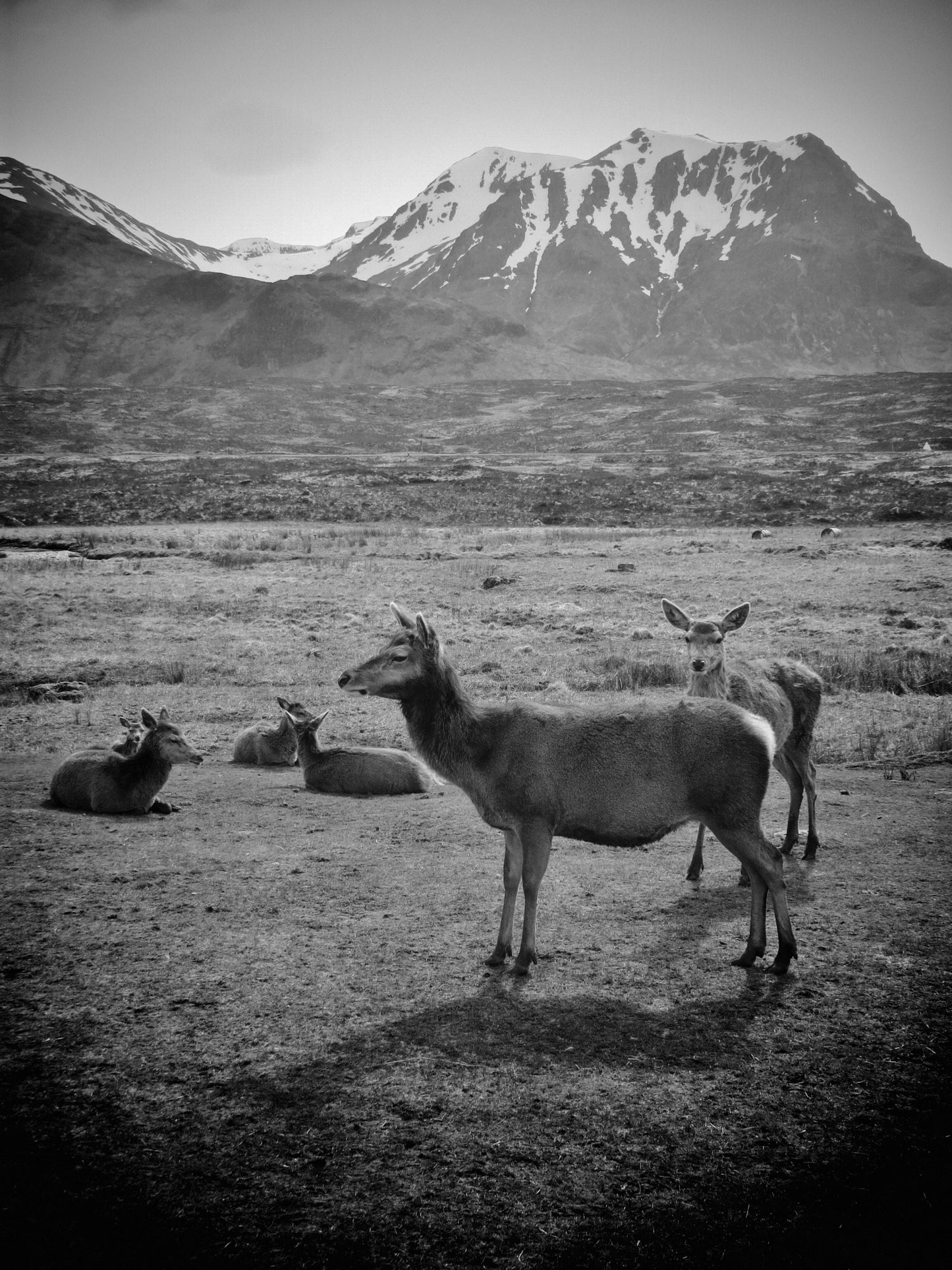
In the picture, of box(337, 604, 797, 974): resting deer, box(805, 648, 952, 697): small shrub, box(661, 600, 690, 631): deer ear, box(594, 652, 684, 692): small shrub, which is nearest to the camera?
box(337, 604, 797, 974): resting deer

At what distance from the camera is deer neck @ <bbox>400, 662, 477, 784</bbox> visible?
736cm

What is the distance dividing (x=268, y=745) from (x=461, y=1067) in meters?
9.76

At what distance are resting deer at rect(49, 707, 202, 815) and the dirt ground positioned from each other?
83.4 inches

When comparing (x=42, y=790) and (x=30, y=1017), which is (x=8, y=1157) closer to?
(x=30, y=1017)

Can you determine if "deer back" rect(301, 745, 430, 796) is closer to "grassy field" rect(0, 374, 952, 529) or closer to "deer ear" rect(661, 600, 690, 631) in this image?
"deer ear" rect(661, 600, 690, 631)

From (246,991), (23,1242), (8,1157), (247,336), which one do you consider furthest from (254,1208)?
(247,336)

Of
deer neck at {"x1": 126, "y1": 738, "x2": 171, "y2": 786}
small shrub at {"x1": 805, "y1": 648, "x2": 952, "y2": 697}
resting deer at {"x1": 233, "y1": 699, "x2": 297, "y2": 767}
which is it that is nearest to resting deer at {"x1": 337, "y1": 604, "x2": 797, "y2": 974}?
deer neck at {"x1": 126, "y1": 738, "x2": 171, "y2": 786}

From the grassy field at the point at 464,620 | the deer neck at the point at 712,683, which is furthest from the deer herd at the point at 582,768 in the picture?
the grassy field at the point at 464,620

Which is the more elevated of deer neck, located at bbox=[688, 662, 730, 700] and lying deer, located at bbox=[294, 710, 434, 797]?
deer neck, located at bbox=[688, 662, 730, 700]

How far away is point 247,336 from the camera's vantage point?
195500 mm

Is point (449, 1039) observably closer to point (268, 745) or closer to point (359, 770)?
point (359, 770)

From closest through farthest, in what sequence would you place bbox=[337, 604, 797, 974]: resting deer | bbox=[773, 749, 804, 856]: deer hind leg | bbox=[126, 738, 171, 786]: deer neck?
bbox=[337, 604, 797, 974]: resting deer
bbox=[773, 749, 804, 856]: deer hind leg
bbox=[126, 738, 171, 786]: deer neck

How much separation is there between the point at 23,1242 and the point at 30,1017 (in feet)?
7.17

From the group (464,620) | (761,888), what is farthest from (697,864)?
(464,620)
